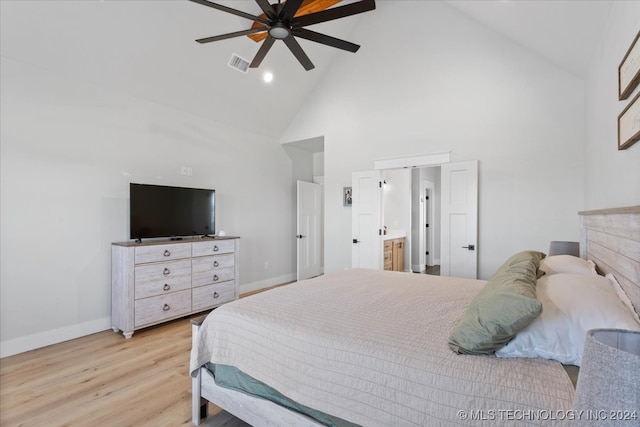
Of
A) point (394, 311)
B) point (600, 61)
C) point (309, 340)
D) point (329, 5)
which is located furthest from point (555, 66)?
point (309, 340)

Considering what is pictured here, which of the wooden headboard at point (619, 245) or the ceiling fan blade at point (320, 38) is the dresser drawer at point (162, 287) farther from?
the wooden headboard at point (619, 245)

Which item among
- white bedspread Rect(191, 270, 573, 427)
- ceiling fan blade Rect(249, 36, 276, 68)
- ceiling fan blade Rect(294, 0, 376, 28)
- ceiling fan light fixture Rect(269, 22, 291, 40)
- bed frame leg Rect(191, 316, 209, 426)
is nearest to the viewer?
white bedspread Rect(191, 270, 573, 427)

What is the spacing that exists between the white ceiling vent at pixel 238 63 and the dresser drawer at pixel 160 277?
2657mm

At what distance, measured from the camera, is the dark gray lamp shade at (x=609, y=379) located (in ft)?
1.77

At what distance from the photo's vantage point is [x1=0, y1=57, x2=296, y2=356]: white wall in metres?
2.94

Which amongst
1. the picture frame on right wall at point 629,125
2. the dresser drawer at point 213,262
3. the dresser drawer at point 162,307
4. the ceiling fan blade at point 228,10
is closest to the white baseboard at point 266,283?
the dresser drawer at point 213,262

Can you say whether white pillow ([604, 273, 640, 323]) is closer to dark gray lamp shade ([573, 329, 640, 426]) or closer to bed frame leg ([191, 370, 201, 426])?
dark gray lamp shade ([573, 329, 640, 426])

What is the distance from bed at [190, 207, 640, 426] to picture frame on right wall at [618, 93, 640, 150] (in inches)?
14.6

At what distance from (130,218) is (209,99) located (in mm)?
2004

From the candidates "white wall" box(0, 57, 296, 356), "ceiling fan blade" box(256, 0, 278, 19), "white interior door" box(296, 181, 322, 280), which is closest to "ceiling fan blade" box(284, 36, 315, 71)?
"ceiling fan blade" box(256, 0, 278, 19)

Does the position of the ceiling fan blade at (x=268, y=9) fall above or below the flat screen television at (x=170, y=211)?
above

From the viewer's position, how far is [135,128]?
382 centimetres

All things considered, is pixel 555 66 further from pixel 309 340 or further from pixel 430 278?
pixel 309 340

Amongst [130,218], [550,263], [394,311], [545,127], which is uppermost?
[545,127]
